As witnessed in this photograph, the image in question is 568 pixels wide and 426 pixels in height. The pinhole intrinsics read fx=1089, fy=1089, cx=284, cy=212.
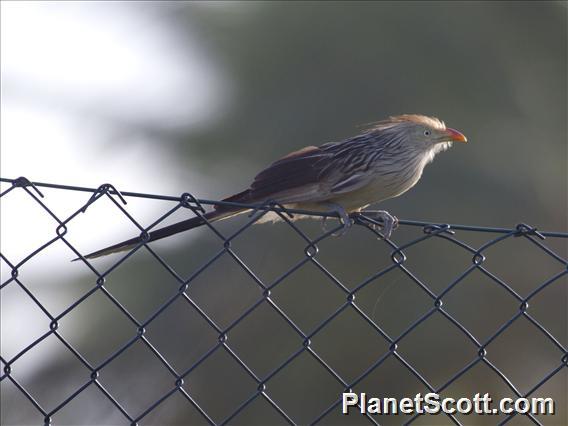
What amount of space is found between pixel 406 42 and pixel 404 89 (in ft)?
2.52

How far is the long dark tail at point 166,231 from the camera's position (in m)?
4.41

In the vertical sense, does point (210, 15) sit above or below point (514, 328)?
above

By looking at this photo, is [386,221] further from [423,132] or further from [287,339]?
[287,339]

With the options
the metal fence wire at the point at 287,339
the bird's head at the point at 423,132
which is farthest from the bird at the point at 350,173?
the metal fence wire at the point at 287,339

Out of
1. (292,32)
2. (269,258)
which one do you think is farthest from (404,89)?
(269,258)

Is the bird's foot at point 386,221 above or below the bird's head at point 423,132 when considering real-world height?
below

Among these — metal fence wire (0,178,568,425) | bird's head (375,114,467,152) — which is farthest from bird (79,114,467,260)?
metal fence wire (0,178,568,425)

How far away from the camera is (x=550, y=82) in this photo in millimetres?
10656

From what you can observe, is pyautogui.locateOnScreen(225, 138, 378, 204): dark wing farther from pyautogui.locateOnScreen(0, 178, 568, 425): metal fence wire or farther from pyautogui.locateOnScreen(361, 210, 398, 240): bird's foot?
pyautogui.locateOnScreen(0, 178, 568, 425): metal fence wire

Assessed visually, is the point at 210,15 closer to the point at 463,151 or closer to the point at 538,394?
the point at 463,151

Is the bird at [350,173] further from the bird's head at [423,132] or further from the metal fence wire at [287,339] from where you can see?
the metal fence wire at [287,339]

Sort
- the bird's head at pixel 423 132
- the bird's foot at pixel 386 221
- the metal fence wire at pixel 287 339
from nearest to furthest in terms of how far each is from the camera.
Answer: the bird's foot at pixel 386 221 < the bird's head at pixel 423 132 < the metal fence wire at pixel 287 339

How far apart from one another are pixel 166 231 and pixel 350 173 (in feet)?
4.05

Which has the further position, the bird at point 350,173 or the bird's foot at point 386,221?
the bird at point 350,173
